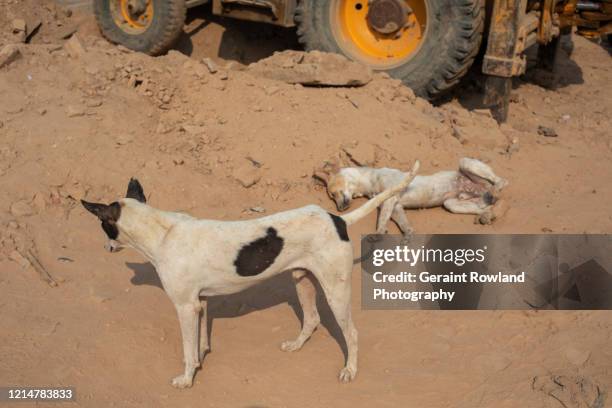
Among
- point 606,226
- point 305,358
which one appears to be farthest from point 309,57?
point 305,358

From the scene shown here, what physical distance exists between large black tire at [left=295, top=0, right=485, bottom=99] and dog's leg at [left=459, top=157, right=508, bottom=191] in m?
2.00

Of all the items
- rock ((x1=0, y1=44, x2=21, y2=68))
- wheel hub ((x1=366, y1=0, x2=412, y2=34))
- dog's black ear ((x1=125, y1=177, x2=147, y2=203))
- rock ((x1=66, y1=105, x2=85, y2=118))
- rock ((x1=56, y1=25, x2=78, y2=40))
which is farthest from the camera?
rock ((x1=56, y1=25, x2=78, y2=40))

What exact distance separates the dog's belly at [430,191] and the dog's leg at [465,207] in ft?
0.28

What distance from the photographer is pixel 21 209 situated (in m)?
6.54

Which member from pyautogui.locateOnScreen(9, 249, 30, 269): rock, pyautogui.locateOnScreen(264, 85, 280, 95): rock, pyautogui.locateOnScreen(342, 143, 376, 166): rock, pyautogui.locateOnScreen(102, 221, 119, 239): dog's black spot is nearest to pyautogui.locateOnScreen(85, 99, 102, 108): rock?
pyautogui.locateOnScreen(264, 85, 280, 95): rock

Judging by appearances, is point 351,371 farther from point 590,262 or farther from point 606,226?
point 606,226

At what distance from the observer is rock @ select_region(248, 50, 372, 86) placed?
845 cm

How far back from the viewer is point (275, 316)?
5820 millimetres

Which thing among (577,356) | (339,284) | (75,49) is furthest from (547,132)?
(75,49)

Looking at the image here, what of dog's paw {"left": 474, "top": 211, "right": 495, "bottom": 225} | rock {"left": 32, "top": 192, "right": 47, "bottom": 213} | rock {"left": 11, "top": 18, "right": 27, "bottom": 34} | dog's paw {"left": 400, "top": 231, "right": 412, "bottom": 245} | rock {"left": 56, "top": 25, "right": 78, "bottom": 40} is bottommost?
dog's paw {"left": 400, "top": 231, "right": 412, "bottom": 245}

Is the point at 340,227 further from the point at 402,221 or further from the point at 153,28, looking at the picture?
the point at 153,28

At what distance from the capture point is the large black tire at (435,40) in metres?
8.80

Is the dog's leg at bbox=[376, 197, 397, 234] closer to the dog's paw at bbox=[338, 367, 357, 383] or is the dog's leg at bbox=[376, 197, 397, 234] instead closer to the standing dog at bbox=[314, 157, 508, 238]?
the standing dog at bbox=[314, 157, 508, 238]

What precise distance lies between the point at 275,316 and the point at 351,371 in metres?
0.98
